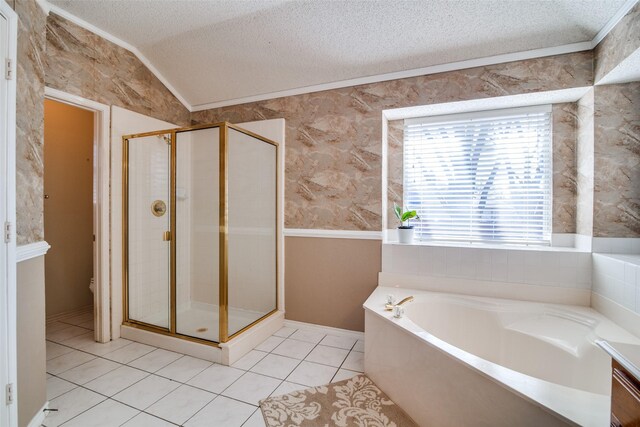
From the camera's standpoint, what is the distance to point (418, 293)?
2357mm

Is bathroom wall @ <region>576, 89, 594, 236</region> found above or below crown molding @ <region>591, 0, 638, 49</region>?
below

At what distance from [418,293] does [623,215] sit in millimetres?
1478

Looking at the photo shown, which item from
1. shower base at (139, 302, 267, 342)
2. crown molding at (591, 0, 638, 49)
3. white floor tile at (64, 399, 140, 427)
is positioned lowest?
white floor tile at (64, 399, 140, 427)

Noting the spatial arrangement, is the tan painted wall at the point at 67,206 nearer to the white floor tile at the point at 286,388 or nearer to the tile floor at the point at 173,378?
the tile floor at the point at 173,378

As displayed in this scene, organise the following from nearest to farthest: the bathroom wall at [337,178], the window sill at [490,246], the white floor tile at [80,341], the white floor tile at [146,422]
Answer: the white floor tile at [146,422]
the window sill at [490,246]
the white floor tile at [80,341]
the bathroom wall at [337,178]

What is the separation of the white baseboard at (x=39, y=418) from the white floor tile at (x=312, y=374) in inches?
54.3

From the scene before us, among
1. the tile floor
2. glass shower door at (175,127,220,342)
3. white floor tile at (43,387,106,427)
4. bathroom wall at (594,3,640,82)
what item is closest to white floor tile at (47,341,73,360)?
the tile floor

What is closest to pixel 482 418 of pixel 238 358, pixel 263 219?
pixel 238 358

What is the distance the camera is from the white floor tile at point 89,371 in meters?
1.97

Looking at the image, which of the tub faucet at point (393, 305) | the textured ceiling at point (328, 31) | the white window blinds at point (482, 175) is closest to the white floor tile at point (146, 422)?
the tub faucet at point (393, 305)

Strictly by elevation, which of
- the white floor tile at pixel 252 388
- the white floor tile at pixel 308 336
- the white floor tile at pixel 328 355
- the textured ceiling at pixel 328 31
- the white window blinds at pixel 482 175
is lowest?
the white floor tile at pixel 308 336

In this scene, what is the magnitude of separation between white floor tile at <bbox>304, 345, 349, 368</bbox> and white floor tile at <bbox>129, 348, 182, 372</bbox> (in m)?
1.08

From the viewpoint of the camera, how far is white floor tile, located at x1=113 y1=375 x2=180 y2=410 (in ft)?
5.75

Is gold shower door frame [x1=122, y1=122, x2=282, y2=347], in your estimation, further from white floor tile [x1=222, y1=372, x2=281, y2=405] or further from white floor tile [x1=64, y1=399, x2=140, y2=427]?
white floor tile [x1=64, y1=399, x2=140, y2=427]
